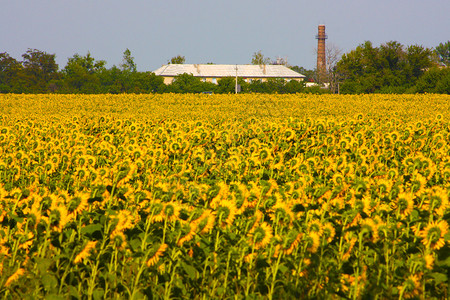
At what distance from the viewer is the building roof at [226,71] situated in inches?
4269

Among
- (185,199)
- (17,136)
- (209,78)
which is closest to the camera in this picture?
(185,199)

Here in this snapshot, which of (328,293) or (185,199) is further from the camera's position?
(185,199)

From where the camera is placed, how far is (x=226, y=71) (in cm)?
11344

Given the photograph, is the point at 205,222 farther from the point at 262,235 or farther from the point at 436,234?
the point at 436,234

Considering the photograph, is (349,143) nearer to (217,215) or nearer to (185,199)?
(185,199)

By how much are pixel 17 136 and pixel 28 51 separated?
309ft

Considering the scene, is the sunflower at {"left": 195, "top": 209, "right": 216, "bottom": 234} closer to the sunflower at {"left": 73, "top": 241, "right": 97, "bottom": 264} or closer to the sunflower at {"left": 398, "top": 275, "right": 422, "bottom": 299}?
the sunflower at {"left": 73, "top": 241, "right": 97, "bottom": 264}

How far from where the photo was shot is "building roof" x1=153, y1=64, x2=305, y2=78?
10844 cm

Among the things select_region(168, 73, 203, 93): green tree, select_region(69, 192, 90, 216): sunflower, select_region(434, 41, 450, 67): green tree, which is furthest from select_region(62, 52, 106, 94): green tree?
select_region(434, 41, 450, 67): green tree

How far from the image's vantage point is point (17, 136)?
11.0 metres

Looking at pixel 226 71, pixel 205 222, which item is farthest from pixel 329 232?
pixel 226 71

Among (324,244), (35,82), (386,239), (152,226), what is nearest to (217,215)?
(152,226)

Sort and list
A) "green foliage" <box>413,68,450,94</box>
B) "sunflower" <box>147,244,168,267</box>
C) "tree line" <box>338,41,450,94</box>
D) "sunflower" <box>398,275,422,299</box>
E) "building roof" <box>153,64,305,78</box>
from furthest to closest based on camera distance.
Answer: "building roof" <box>153,64,305,78</box>, "tree line" <box>338,41,450,94</box>, "green foliage" <box>413,68,450,94</box>, "sunflower" <box>147,244,168,267</box>, "sunflower" <box>398,275,422,299</box>

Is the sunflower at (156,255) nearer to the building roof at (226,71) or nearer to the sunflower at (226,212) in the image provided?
the sunflower at (226,212)
